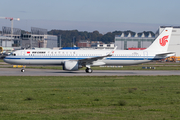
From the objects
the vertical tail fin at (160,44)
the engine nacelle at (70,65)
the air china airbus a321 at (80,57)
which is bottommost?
the engine nacelle at (70,65)

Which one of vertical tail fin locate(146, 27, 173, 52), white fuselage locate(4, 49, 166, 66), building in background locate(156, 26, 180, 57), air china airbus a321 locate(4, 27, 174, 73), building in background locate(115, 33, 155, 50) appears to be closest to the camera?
air china airbus a321 locate(4, 27, 174, 73)

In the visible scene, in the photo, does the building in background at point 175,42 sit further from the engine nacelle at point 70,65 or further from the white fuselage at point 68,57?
the engine nacelle at point 70,65

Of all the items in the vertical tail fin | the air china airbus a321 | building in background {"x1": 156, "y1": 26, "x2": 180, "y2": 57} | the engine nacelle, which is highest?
building in background {"x1": 156, "y1": 26, "x2": 180, "y2": 57}

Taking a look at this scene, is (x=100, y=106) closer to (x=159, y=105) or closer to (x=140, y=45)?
(x=159, y=105)

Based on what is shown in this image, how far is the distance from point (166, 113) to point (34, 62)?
33536 millimetres

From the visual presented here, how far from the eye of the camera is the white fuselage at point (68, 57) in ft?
141

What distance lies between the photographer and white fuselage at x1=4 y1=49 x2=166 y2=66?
141 ft

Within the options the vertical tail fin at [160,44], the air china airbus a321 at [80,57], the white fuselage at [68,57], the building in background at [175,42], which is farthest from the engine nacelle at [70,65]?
the building in background at [175,42]

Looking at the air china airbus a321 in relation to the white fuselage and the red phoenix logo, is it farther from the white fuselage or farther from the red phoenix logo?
the red phoenix logo

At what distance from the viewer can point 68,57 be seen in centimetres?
4325

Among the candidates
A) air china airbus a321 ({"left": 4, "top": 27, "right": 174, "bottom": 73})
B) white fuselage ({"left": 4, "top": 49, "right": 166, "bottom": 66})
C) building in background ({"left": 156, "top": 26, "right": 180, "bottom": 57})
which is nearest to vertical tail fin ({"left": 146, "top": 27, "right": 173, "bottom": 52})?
air china airbus a321 ({"left": 4, "top": 27, "right": 174, "bottom": 73})

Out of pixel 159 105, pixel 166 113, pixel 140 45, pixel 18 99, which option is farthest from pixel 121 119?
pixel 140 45

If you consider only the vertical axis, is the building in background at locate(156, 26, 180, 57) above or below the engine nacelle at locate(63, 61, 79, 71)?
above

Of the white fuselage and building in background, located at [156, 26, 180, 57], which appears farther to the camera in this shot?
building in background, located at [156, 26, 180, 57]
